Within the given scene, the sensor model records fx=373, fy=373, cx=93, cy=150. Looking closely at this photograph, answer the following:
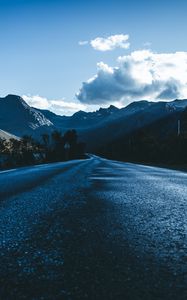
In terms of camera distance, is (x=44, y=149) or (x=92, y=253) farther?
(x=44, y=149)

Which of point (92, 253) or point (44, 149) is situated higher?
point (44, 149)

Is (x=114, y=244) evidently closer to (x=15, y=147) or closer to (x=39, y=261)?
(x=39, y=261)

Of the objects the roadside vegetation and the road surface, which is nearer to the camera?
the road surface

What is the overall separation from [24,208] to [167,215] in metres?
3.20

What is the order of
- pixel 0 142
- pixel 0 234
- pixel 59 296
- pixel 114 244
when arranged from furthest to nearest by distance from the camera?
pixel 0 142, pixel 0 234, pixel 114 244, pixel 59 296

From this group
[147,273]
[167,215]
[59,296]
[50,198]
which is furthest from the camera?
[50,198]

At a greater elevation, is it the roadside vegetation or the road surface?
the roadside vegetation

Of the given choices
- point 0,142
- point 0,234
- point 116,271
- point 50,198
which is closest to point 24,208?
point 50,198

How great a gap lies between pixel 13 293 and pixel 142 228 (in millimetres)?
3491

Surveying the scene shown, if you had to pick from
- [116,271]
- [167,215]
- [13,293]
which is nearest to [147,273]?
[116,271]

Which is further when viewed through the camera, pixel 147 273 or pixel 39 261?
pixel 39 261

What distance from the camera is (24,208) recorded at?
8508 mm

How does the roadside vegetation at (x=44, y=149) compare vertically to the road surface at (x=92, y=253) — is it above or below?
above

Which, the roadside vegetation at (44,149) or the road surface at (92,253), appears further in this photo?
the roadside vegetation at (44,149)
